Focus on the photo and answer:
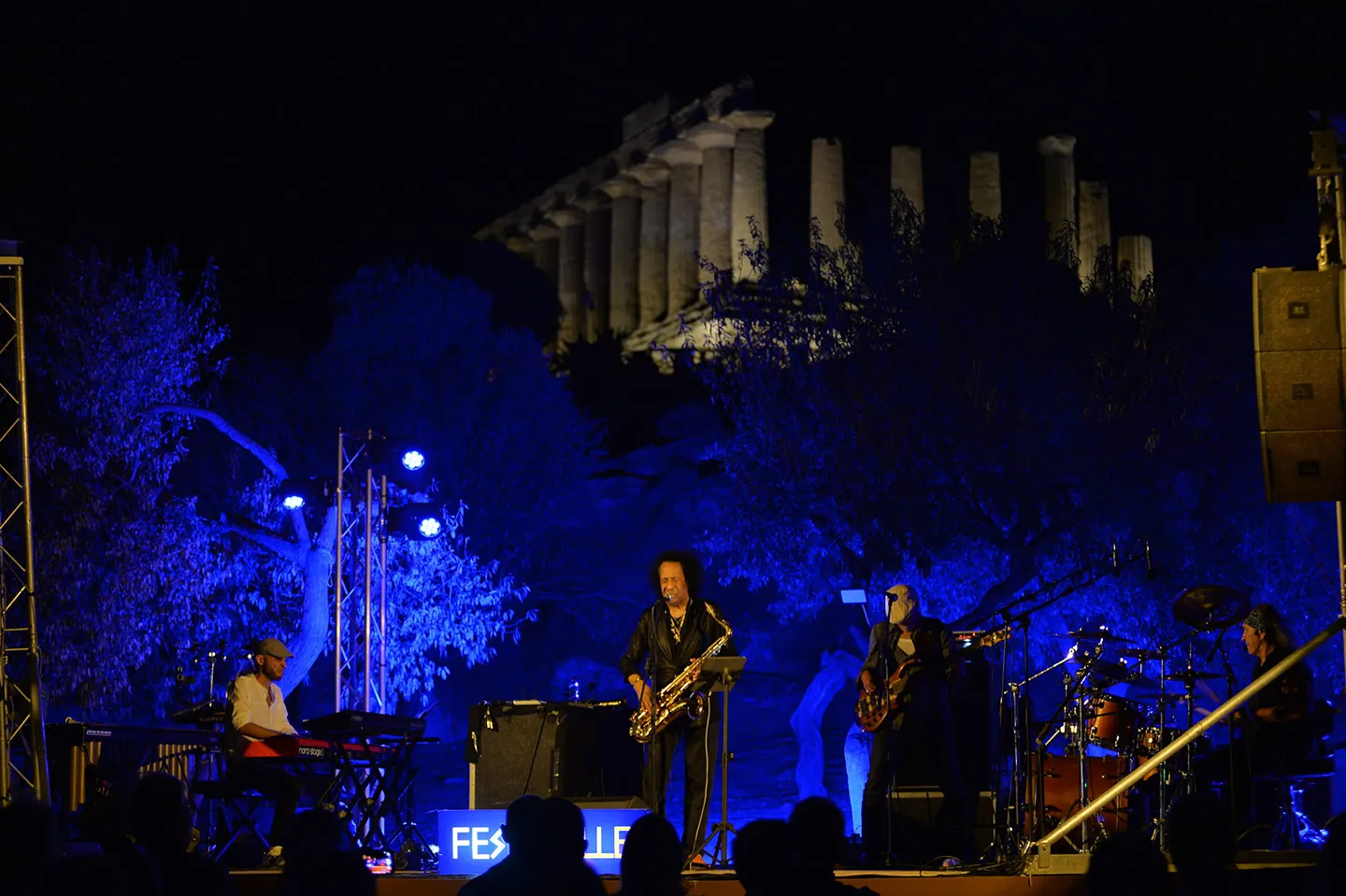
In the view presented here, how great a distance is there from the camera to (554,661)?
41.3 metres

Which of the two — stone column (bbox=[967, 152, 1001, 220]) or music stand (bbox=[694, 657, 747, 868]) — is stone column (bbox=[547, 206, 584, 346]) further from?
music stand (bbox=[694, 657, 747, 868])

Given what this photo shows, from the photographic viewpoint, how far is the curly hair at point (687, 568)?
11281mm

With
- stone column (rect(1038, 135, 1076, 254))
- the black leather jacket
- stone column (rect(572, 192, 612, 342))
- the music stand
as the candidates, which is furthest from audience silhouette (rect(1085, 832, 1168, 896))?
stone column (rect(572, 192, 612, 342))

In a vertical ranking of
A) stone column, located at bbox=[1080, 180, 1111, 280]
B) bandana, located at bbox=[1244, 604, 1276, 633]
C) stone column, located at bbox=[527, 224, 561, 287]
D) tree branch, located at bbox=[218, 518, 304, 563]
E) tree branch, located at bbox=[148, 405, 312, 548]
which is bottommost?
bandana, located at bbox=[1244, 604, 1276, 633]

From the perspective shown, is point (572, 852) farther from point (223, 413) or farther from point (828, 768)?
point (223, 413)

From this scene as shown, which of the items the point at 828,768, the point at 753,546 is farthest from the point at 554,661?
the point at 753,546

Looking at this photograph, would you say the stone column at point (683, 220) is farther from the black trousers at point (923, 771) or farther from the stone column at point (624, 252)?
the black trousers at point (923, 771)

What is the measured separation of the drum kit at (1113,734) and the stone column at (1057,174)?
43874mm

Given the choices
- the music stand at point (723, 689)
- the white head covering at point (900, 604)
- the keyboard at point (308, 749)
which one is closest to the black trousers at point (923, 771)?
the white head covering at point (900, 604)

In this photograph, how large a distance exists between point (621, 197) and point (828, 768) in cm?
3948

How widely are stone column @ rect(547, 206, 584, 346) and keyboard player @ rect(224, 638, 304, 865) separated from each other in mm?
57779

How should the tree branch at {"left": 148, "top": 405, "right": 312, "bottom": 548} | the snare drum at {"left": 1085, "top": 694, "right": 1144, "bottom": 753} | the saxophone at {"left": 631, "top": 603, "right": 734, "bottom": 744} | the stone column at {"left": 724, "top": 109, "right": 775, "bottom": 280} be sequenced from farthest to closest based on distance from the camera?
the stone column at {"left": 724, "top": 109, "right": 775, "bottom": 280}, the tree branch at {"left": 148, "top": 405, "right": 312, "bottom": 548}, the snare drum at {"left": 1085, "top": 694, "right": 1144, "bottom": 753}, the saxophone at {"left": 631, "top": 603, "right": 734, "bottom": 744}

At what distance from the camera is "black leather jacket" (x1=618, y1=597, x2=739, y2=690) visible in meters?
11.1

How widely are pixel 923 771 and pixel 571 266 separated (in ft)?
197
